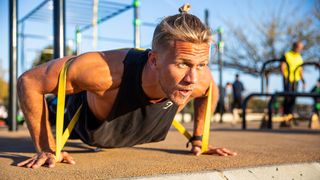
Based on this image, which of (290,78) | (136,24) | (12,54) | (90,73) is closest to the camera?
(90,73)

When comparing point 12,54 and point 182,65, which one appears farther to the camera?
point 12,54

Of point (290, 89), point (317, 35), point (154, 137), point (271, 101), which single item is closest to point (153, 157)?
point (154, 137)

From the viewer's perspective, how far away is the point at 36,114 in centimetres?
223

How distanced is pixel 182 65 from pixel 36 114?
90 centimetres

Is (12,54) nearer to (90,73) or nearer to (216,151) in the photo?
(90,73)

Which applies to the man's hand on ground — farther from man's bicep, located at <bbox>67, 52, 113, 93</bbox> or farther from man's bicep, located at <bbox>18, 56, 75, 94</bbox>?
man's bicep, located at <bbox>18, 56, 75, 94</bbox>

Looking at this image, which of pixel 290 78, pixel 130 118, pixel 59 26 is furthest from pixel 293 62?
pixel 130 118

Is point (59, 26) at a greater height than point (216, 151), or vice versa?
point (59, 26)

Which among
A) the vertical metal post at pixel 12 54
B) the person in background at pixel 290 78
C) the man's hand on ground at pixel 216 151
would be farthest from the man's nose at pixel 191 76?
the person in background at pixel 290 78

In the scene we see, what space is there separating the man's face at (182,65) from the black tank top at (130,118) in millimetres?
246

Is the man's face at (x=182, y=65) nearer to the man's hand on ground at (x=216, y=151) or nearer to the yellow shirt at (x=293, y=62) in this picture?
the man's hand on ground at (x=216, y=151)

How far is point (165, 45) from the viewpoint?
2066mm

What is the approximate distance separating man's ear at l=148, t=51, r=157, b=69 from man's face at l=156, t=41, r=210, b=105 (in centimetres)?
8

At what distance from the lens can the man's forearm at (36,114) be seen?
7.22 feet
